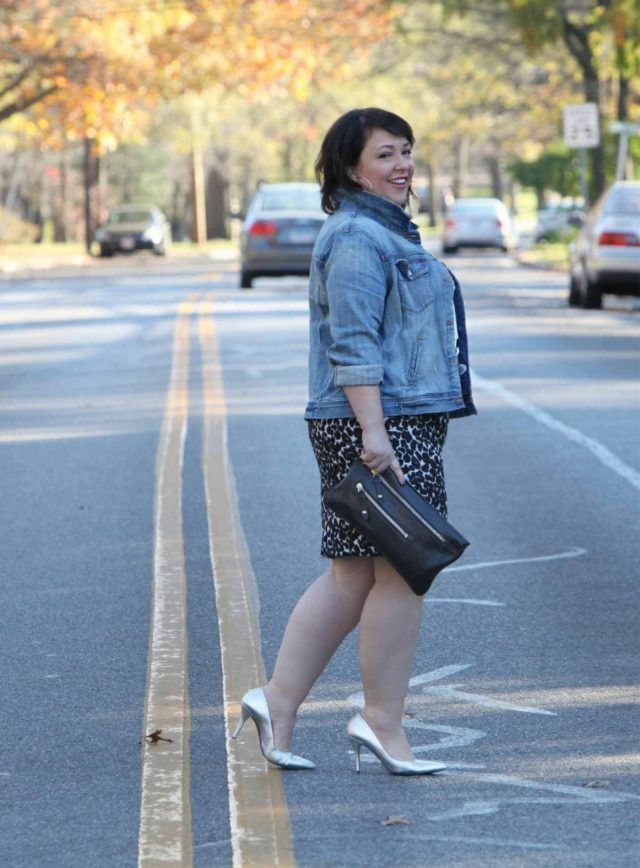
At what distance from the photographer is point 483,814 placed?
492 cm

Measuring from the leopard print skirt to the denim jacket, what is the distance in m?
0.04

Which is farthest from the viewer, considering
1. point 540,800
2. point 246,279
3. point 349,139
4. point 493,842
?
point 246,279

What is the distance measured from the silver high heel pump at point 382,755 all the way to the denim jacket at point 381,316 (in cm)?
83

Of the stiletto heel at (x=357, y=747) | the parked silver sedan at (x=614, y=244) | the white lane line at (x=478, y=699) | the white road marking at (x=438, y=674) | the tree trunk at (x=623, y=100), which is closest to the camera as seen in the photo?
the stiletto heel at (x=357, y=747)

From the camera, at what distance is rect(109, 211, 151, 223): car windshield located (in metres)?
54.0

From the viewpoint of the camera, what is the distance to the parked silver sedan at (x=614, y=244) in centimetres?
2333

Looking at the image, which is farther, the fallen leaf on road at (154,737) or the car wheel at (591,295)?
the car wheel at (591,295)

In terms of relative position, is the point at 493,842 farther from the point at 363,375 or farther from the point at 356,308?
→ the point at 356,308

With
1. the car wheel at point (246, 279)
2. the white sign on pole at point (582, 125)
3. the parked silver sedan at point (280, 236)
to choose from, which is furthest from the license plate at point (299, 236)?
the white sign on pole at point (582, 125)

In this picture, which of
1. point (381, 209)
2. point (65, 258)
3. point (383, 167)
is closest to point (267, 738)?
point (381, 209)

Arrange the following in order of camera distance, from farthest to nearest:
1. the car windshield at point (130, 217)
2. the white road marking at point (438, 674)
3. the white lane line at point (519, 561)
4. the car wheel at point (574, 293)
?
the car windshield at point (130, 217) < the car wheel at point (574, 293) < the white lane line at point (519, 561) < the white road marking at point (438, 674)

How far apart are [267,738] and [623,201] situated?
19045 millimetres

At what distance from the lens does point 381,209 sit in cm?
522

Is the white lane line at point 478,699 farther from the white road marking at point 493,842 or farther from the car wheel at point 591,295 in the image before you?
the car wheel at point 591,295
